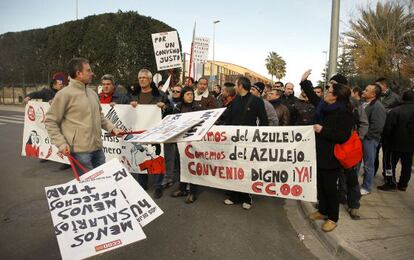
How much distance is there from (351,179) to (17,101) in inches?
1557

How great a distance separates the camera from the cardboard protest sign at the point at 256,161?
439 centimetres

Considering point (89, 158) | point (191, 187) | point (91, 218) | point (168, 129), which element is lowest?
point (191, 187)

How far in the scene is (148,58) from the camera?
85.6 ft

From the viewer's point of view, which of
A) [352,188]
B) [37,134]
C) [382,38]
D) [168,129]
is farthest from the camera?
[382,38]

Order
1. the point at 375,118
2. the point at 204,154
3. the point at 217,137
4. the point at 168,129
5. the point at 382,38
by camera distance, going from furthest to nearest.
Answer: the point at 382,38 < the point at 375,118 < the point at 204,154 < the point at 217,137 < the point at 168,129

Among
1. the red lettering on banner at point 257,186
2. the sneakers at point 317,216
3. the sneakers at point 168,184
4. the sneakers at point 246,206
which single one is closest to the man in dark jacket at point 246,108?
the sneakers at point 246,206

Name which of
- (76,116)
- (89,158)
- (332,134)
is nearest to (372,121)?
(332,134)

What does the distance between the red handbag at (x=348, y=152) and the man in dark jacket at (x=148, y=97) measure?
9.21 ft

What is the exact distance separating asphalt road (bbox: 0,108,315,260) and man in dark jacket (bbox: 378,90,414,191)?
2.31 m

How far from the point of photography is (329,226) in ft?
13.4

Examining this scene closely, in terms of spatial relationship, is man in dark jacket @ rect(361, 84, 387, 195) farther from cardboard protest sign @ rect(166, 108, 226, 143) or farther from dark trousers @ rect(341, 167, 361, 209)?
cardboard protest sign @ rect(166, 108, 226, 143)

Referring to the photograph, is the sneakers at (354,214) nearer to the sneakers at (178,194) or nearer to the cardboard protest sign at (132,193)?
the sneakers at (178,194)

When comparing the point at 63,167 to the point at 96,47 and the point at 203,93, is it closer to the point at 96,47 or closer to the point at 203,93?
the point at 203,93

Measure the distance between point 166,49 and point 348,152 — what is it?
239 inches
